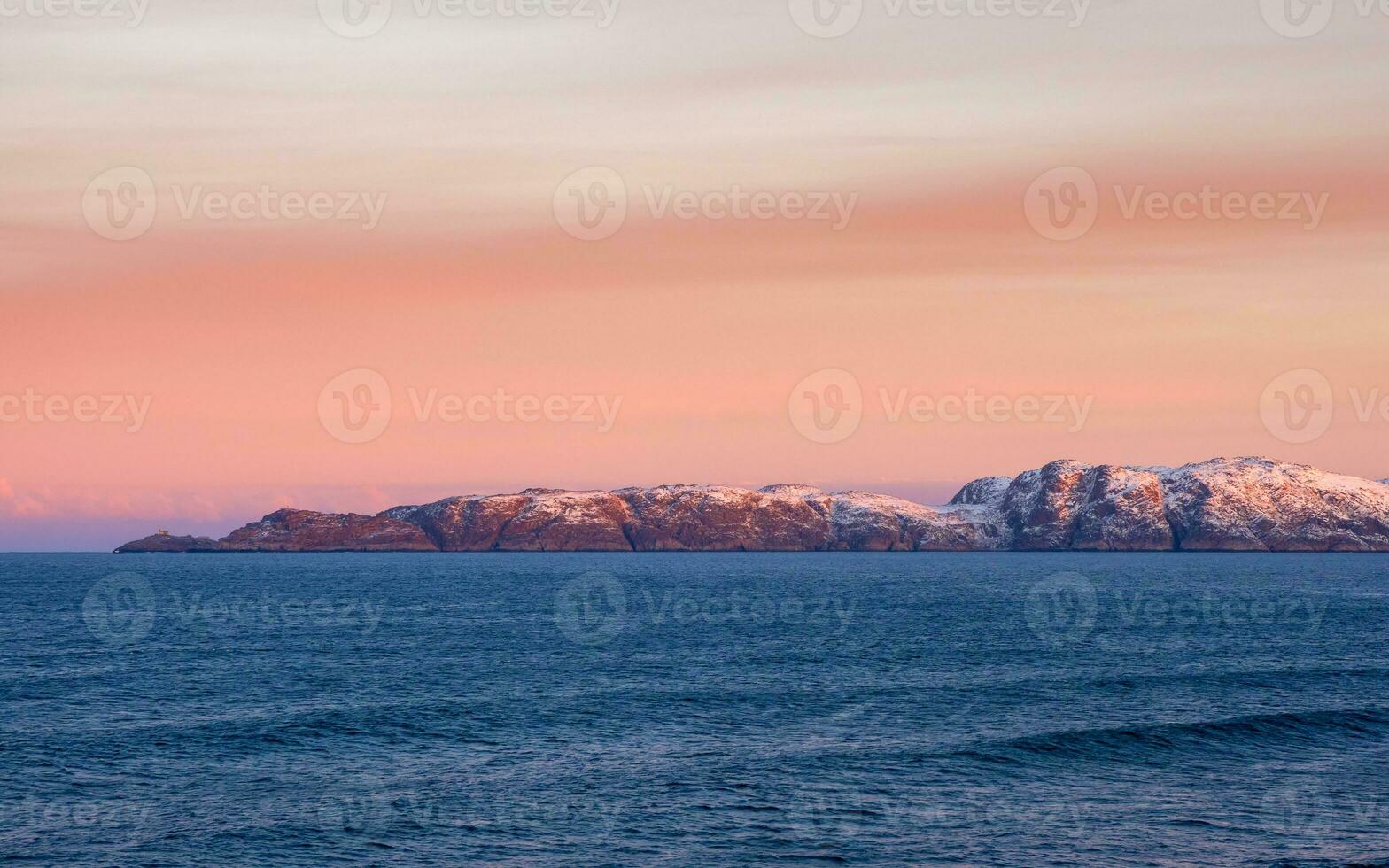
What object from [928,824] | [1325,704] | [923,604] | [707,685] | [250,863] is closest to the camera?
[250,863]

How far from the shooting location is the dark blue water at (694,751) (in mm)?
55281

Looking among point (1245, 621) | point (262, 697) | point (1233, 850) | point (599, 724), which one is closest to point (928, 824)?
point (1233, 850)

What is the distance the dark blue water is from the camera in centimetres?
5528

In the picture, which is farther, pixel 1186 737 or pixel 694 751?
pixel 1186 737

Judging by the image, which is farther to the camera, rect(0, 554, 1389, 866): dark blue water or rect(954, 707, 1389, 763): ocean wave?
rect(954, 707, 1389, 763): ocean wave

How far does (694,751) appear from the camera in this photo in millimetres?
72000

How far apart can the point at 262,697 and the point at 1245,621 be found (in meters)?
118

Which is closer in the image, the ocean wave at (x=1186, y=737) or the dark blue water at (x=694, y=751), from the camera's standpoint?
the dark blue water at (x=694, y=751)

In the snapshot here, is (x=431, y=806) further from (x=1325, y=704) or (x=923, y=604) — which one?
(x=923, y=604)

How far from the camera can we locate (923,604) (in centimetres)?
19362

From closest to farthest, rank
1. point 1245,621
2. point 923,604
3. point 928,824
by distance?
point 928,824
point 1245,621
point 923,604

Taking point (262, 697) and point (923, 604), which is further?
point (923, 604)

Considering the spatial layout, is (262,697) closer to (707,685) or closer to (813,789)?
(707,685)

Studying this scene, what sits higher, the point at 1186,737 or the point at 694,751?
the point at 694,751
